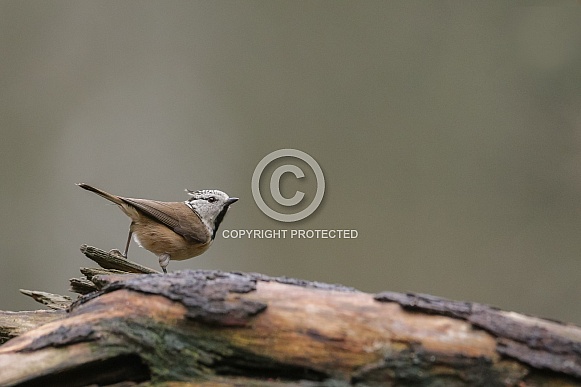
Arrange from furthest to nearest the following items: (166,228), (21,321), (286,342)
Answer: (166,228) → (21,321) → (286,342)

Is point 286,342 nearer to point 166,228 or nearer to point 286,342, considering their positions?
point 286,342

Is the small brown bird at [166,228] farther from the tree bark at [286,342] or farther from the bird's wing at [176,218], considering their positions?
the tree bark at [286,342]

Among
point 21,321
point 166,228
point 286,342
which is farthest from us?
point 166,228

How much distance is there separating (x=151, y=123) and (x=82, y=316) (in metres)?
3.90

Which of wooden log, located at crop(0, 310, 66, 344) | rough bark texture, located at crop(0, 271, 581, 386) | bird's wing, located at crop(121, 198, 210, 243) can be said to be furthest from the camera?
bird's wing, located at crop(121, 198, 210, 243)

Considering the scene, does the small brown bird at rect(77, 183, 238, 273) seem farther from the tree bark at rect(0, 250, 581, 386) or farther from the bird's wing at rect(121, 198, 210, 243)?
the tree bark at rect(0, 250, 581, 386)

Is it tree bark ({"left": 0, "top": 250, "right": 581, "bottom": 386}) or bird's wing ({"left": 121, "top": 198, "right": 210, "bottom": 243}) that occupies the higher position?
bird's wing ({"left": 121, "top": 198, "right": 210, "bottom": 243})

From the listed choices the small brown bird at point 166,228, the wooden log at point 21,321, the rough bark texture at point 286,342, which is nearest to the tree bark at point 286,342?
the rough bark texture at point 286,342

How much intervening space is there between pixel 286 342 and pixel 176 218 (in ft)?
7.45

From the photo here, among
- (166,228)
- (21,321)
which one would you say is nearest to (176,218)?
(166,228)

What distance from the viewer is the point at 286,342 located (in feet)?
5.79

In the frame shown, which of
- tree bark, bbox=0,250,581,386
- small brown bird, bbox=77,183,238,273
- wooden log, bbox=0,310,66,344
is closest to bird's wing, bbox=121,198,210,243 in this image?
small brown bird, bbox=77,183,238,273

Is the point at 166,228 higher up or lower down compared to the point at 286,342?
higher up

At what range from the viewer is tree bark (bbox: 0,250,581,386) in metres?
1.68
